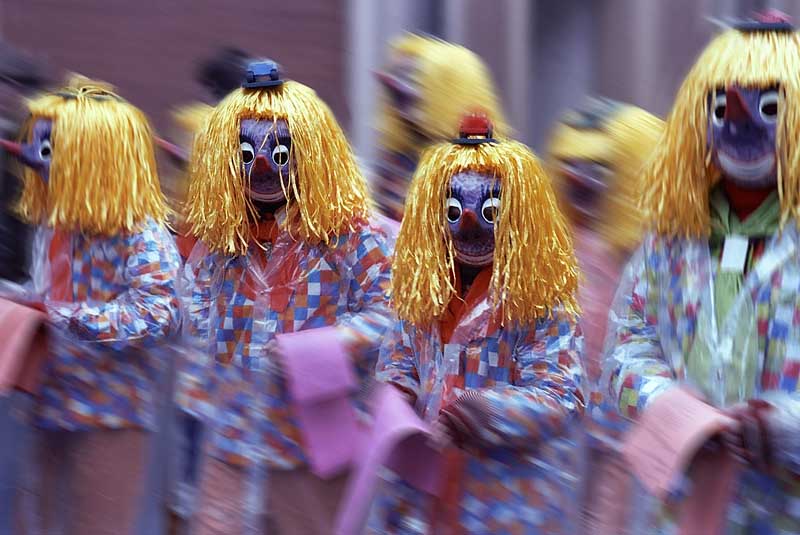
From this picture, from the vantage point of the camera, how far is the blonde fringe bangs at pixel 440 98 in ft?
17.1

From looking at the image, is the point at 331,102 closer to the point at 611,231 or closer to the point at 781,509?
the point at 611,231

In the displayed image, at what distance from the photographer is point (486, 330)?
3.64 m

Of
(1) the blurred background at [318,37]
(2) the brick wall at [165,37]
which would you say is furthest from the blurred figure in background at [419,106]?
(2) the brick wall at [165,37]

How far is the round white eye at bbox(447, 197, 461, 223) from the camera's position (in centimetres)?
370

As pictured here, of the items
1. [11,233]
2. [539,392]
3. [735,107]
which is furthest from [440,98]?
[735,107]

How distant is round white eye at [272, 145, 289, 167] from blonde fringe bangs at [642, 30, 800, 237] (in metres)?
1.18

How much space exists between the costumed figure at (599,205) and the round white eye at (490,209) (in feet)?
2.50

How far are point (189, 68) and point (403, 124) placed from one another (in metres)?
2.64

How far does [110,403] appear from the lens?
15.1ft

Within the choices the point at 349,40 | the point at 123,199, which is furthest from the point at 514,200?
the point at 349,40

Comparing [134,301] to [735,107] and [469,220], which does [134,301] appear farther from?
[735,107]

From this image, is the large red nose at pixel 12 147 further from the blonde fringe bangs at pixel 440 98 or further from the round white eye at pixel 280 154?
the blonde fringe bangs at pixel 440 98

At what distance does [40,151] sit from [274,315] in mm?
1129

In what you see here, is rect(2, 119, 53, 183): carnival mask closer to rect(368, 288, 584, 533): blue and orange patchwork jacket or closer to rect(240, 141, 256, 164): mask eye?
rect(240, 141, 256, 164): mask eye
